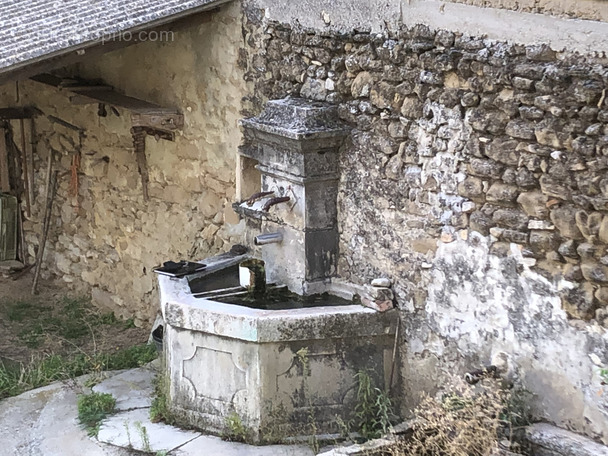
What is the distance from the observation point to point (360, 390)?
5438mm

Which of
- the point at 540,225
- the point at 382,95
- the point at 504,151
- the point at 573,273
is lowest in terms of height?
the point at 573,273

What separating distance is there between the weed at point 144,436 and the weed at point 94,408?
0.27m

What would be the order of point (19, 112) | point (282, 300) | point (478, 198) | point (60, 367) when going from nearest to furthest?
point (478, 198), point (282, 300), point (60, 367), point (19, 112)

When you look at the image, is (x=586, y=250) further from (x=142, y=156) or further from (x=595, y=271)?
(x=142, y=156)

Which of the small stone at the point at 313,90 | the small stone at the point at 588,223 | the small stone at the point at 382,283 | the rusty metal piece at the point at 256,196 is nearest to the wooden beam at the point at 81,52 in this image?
the small stone at the point at 313,90

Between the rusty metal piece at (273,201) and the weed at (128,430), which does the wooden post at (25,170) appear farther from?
the weed at (128,430)

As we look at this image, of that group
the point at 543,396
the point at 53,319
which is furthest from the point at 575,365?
the point at 53,319

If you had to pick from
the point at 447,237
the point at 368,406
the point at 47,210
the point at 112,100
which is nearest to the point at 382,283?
the point at 447,237

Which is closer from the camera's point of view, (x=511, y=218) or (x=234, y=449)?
(x=511, y=218)

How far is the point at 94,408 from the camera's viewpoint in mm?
5812

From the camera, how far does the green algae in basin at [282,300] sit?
5797mm

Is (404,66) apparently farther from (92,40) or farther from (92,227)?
(92,227)

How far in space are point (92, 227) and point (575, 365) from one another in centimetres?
520

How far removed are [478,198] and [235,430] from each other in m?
1.88
